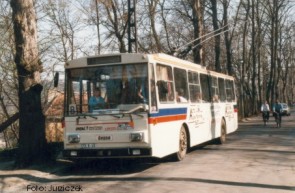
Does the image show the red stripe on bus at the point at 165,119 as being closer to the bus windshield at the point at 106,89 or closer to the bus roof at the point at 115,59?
the bus windshield at the point at 106,89

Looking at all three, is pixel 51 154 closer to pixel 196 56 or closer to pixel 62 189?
pixel 62 189

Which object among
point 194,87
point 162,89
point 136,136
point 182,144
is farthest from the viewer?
point 194,87

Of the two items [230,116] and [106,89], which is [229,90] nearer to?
[230,116]

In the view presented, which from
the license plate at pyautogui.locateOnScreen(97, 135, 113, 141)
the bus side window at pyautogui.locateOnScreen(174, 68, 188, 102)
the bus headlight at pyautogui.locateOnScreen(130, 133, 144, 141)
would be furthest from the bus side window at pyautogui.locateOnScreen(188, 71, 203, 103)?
the license plate at pyautogui.locateOnScreen(97, 135, 113, 141)

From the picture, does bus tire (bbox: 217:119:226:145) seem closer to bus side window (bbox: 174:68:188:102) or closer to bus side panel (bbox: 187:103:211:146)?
bus side panel (bbox: 187:103:211:146)

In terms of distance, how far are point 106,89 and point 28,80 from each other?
2480 millimetres

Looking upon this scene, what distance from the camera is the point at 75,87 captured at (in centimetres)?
1262

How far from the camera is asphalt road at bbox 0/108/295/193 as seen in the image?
9.77 meters

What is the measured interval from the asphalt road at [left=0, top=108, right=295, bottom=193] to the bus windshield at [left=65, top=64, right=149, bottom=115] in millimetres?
1602

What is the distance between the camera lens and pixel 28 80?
44.1 feet

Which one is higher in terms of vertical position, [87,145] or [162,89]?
[162,89]

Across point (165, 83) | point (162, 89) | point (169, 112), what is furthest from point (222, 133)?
point (162, 89)

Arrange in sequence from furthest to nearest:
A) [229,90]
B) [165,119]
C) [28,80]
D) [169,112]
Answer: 1. [229,90]
2. [28,80]
3. [169,112]
4. [165,119]

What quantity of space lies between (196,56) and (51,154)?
1732 cm
